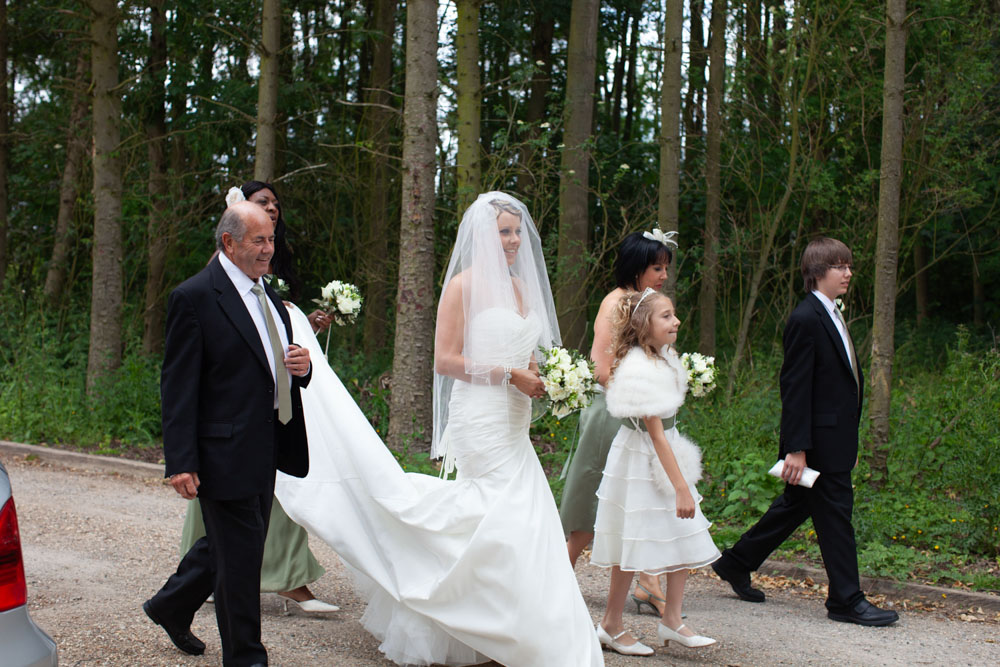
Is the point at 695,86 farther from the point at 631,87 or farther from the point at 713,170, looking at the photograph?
the point at 631,87

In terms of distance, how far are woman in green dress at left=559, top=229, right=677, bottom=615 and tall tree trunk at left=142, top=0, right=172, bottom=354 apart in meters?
10.5

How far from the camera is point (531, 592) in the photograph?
4.14m

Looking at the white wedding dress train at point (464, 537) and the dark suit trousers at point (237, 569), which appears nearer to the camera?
the dark suit trousers at point (237, 569)

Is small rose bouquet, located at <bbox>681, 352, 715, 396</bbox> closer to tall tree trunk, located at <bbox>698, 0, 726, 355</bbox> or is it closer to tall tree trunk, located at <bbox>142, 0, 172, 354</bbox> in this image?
tall tree trunk, located at <bbox>698, 0, 726, 355</bbox>

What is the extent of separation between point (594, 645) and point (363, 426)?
67.6 inches

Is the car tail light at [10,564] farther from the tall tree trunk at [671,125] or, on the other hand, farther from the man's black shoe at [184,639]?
the tall tree trunk at [671,125]

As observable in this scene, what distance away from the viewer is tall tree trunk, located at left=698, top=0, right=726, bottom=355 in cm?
1404

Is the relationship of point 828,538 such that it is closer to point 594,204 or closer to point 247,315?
point 247,315

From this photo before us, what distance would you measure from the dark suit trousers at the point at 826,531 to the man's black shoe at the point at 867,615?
0.03m

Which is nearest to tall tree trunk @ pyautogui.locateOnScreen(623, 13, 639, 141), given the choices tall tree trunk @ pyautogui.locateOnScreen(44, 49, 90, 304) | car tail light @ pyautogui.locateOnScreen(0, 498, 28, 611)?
tall tree trunk @ pyautogui.locateOnScreen(44, 49, 90, 304)

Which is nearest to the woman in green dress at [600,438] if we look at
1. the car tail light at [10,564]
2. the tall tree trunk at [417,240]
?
the car tail light at [10,564]

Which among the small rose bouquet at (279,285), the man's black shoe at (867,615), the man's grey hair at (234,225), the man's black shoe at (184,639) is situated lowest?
the man's black shoe at (867,615)

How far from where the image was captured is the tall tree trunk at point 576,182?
37.2 ft

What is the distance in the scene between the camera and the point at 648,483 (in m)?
4.94
